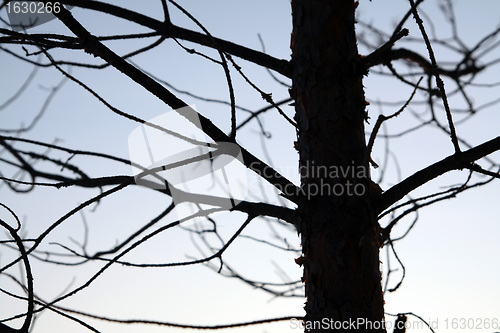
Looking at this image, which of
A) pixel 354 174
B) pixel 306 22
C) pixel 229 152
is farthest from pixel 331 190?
pixel 306 22

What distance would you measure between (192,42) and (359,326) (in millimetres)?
1112

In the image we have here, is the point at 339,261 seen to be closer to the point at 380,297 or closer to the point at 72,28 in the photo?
the point at 380,297

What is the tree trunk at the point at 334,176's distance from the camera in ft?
4.64

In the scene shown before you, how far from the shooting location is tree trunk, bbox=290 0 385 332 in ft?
4.64

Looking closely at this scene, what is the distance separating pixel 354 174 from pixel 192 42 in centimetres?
77

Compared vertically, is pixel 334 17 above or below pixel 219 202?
above

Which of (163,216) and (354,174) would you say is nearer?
(354,174)

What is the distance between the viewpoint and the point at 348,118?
1.52m

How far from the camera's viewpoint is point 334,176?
148 centimetres

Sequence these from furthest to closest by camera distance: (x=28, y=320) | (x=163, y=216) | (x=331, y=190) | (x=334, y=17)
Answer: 1. (x=163, y=216)
2. (x=334, y=17)
3. (x=331, y=190)
4. (x=28, y=320)

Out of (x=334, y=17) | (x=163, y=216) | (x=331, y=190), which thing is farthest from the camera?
(x=163, y=216)

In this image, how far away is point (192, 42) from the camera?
178 cm

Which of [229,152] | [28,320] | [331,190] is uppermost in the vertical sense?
[229,152]

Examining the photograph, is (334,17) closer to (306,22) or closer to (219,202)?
(306,22)
